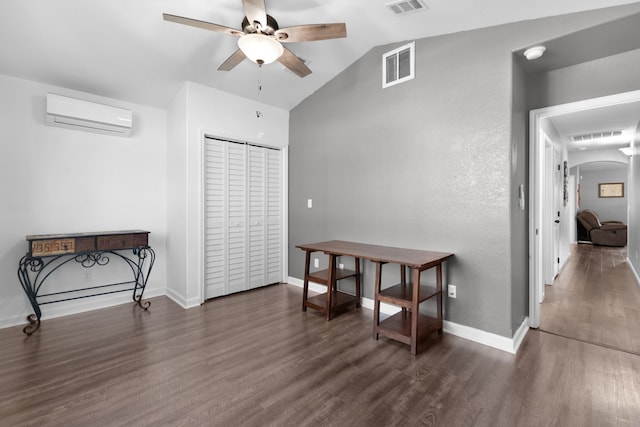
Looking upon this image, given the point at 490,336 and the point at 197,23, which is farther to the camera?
the point at 490,336

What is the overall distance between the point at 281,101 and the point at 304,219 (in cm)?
171

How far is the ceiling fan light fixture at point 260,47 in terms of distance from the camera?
2.11 m

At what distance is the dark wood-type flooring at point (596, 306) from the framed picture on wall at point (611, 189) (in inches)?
211

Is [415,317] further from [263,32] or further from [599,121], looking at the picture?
[599,121]

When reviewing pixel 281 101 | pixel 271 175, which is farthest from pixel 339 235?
pixel 281 101

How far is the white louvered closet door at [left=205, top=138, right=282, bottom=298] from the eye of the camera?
12.1 feet

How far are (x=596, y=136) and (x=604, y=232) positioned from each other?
4406mm

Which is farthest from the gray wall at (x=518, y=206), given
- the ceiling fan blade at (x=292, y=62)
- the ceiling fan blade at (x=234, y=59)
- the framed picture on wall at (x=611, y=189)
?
the framed picture on wall at (x=611, y=189)

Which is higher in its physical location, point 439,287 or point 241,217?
point 241,217

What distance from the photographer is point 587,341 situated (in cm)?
255

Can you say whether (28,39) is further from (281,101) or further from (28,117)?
(281,101)

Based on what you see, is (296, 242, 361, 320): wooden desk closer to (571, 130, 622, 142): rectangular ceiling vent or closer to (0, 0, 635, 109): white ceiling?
(0, 0, 635, 109): white ceiling

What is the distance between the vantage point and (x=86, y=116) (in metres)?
3.09

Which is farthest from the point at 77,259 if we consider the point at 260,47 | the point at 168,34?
the point at 260,47
